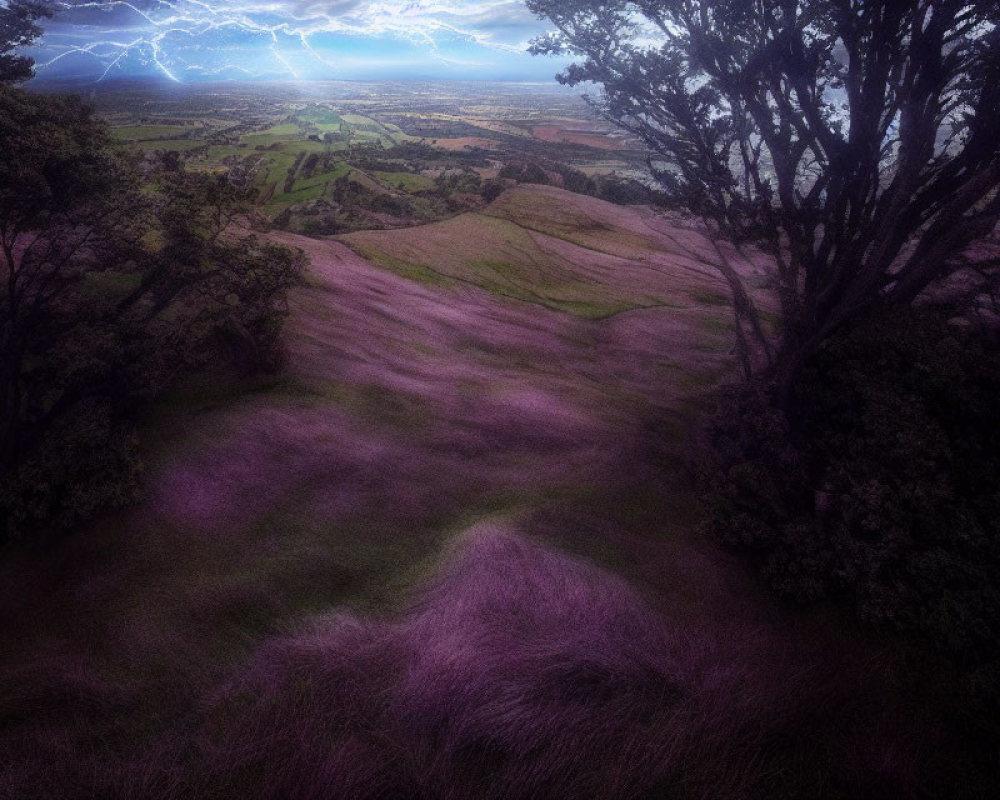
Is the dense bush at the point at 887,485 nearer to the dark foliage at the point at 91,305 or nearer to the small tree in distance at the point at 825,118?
the small tree in distance at the point at 825,118

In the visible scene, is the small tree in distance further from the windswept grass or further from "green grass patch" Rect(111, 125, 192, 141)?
"green grass patch" Rect(111, 125, 192, 141)

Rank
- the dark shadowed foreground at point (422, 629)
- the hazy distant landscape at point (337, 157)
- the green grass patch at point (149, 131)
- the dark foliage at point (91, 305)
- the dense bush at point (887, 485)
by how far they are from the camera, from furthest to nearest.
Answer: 1. the green grass patch at point (149, 131)
2. the hazy distant landscape at point (337, 157)
3. the dark foliage at point (91, 305)
4. the dense bush at point (887, 485)
5. the dark shadowed foreground at point (422, 629)

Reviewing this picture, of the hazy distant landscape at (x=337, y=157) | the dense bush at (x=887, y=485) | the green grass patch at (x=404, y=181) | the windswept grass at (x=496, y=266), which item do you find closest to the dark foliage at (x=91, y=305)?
the hazy distant landscape at (x=337, y=157)

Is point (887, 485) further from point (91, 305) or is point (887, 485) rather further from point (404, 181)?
point (404, 181)

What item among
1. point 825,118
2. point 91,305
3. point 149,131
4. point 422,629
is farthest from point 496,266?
point 149,131

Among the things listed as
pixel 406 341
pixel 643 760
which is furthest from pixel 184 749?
pixel 406 341

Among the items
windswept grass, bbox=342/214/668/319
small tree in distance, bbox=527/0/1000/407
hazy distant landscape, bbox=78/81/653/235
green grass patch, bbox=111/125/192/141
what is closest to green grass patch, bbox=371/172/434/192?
hazy distant landscape, bbox=78/81/653/235

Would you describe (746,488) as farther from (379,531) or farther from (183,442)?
(183,442)
